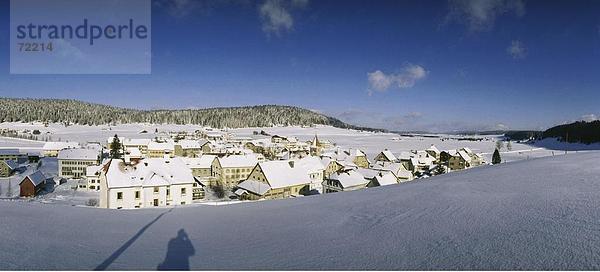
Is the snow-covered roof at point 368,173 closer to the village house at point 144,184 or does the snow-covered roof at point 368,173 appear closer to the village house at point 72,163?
the village house at point 144,184

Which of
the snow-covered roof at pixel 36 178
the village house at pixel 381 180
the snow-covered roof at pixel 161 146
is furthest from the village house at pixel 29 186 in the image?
the snow-covered roof at pixel 161 146

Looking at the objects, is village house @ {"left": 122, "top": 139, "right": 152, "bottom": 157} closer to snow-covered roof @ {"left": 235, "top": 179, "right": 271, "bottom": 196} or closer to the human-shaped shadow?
snow-covered roof @ {"left": 235, "top": 179, "right": 271, "bottom": 196}

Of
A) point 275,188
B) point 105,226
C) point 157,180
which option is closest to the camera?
point 105,226

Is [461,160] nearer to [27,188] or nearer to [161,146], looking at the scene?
[161,146]

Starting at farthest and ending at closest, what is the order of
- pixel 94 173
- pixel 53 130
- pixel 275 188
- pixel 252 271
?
pixel 53 130
pixel 94 173
pixel 275 188
pixel 252 271

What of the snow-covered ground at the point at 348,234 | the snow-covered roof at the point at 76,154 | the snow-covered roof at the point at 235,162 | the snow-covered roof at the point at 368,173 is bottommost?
the snow-covered roof at the point at 368,173

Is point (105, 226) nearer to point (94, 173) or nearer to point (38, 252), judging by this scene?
point (38, 252)

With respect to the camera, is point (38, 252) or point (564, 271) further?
point (38, 252)

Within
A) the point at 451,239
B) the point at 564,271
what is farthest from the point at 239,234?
the point at 564,271
